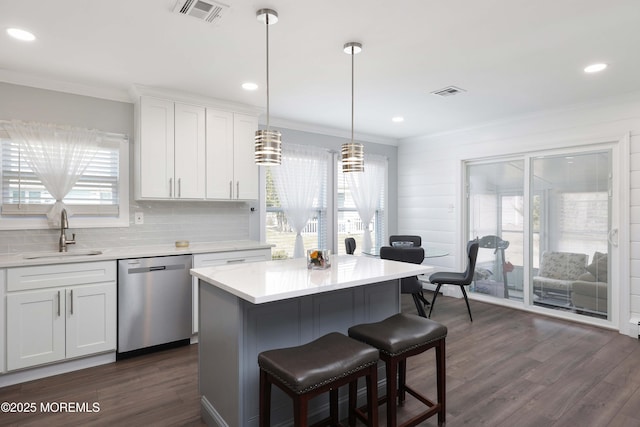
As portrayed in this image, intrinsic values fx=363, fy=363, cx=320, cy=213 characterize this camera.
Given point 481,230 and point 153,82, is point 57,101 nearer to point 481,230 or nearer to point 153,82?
point 153,82

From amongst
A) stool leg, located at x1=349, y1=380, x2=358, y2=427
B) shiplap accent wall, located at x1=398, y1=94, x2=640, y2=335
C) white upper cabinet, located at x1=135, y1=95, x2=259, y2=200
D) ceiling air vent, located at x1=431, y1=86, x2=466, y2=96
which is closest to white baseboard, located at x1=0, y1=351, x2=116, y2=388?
white upper cabinet, located at x1=135, y1=95, x2=259, y2=200

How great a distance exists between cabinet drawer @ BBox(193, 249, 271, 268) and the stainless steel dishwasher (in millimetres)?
95

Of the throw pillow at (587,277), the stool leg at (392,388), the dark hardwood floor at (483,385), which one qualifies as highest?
the throw pillow at (587,277)

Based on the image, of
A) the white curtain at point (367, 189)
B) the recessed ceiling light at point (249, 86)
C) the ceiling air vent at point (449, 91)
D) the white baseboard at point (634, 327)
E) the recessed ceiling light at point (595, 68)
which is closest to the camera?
the recessed ceiling light at point (595, 68)

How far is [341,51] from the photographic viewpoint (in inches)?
111

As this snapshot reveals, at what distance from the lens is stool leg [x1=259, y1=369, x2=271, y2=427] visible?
182 centimetres

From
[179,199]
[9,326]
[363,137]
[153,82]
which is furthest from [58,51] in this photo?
[363,137]

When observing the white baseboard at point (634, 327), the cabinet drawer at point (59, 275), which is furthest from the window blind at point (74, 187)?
the white baseboard at point (634, 327)

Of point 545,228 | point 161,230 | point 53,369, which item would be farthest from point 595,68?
point 53,369

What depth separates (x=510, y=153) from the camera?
4820mm

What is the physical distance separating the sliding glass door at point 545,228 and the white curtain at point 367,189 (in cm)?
138

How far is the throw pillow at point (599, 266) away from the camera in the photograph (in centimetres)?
410

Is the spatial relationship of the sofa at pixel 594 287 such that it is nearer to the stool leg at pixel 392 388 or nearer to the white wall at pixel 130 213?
the stool leg at pixel 392 388

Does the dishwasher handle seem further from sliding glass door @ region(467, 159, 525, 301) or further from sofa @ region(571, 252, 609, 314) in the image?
sofa @ region(571, 252, 609, 314)
